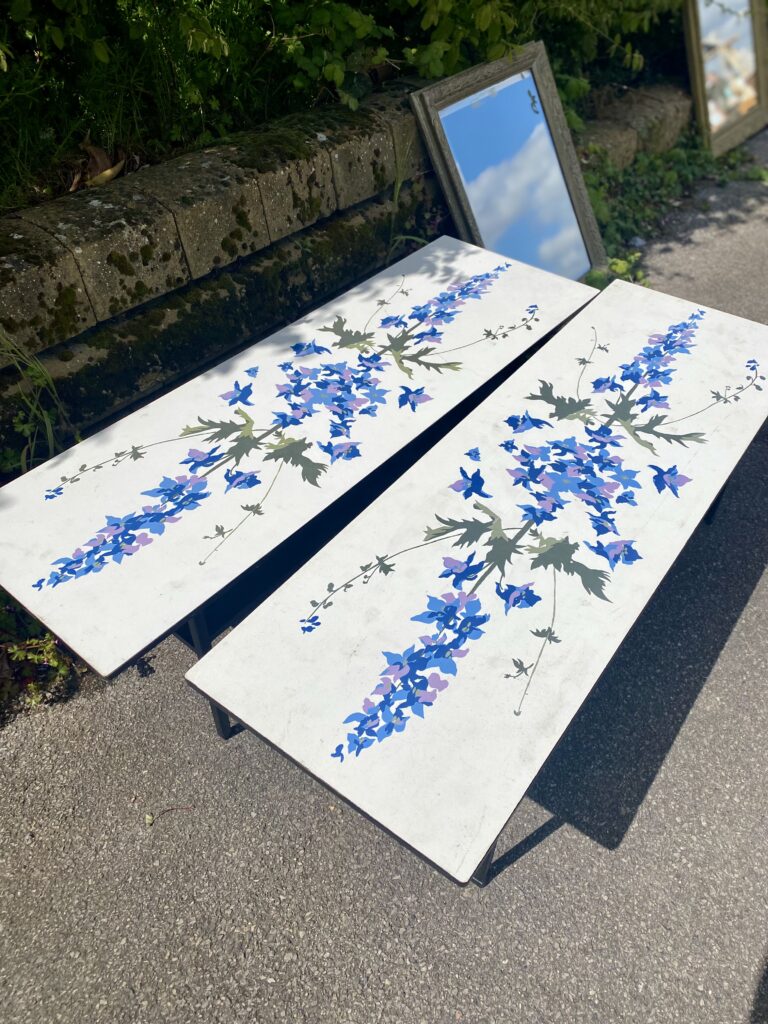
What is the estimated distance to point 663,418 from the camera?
2.51 m

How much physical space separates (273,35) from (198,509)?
7.61 ft

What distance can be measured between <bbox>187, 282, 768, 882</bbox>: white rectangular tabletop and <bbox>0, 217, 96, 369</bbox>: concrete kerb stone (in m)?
1.22

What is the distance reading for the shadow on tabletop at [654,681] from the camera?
7.32 ft

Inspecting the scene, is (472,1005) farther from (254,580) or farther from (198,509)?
(198,509)

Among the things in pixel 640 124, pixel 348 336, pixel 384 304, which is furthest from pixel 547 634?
pixel 640 124

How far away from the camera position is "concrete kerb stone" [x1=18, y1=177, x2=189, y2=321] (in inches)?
105

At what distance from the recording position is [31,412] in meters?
2.62

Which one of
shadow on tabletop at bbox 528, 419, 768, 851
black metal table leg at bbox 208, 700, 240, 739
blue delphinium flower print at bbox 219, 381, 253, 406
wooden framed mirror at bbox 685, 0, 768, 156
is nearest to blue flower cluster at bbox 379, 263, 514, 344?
blue delphinium flower print at bbox 219, 381, 253, 406

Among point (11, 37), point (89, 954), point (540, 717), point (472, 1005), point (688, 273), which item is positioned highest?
point (11, 37)

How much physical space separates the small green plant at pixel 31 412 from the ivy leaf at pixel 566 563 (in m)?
1.59

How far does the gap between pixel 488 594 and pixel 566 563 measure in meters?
0.23

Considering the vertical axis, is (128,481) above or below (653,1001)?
above

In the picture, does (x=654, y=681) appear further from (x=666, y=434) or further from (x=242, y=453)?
(x=242, y=453)

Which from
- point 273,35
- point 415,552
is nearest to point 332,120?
point 273,35
